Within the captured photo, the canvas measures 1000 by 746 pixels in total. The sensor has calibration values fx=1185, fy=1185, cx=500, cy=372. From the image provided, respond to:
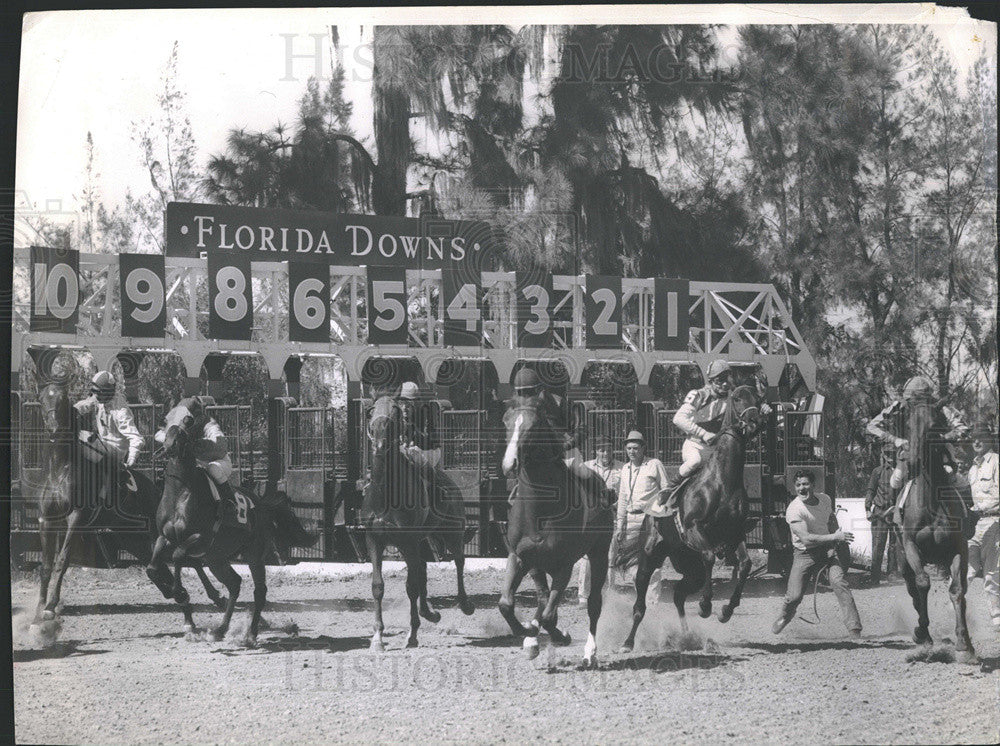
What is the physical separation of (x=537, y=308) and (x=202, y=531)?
237cm

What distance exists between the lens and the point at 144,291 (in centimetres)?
686

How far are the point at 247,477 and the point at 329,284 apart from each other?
1235 millimetres

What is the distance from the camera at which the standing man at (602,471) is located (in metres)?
6.94

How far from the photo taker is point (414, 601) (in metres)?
6.96

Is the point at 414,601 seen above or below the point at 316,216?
below

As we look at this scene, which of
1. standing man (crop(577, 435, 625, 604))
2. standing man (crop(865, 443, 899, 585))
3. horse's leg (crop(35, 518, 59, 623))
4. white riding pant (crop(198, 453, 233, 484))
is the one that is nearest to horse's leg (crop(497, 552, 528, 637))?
standing man (crop(577, 435, 625, 604))

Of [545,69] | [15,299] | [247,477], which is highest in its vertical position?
[545,69]

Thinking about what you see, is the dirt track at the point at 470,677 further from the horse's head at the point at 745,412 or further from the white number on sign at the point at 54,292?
the white number on sign at the point at 54,292

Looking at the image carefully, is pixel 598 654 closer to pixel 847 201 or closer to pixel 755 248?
pixel 755 248

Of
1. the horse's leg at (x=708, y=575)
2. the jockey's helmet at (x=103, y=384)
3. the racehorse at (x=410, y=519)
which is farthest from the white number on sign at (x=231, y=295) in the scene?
the horse's leg at (x=708, y=575)

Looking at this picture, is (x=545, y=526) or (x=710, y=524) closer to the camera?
(x=545, y=526)

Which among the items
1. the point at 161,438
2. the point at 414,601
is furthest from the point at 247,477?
the point at 414,601

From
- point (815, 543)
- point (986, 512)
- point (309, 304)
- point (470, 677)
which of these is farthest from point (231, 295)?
point (986, 512)

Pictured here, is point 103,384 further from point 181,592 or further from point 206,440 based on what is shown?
point 181,592
